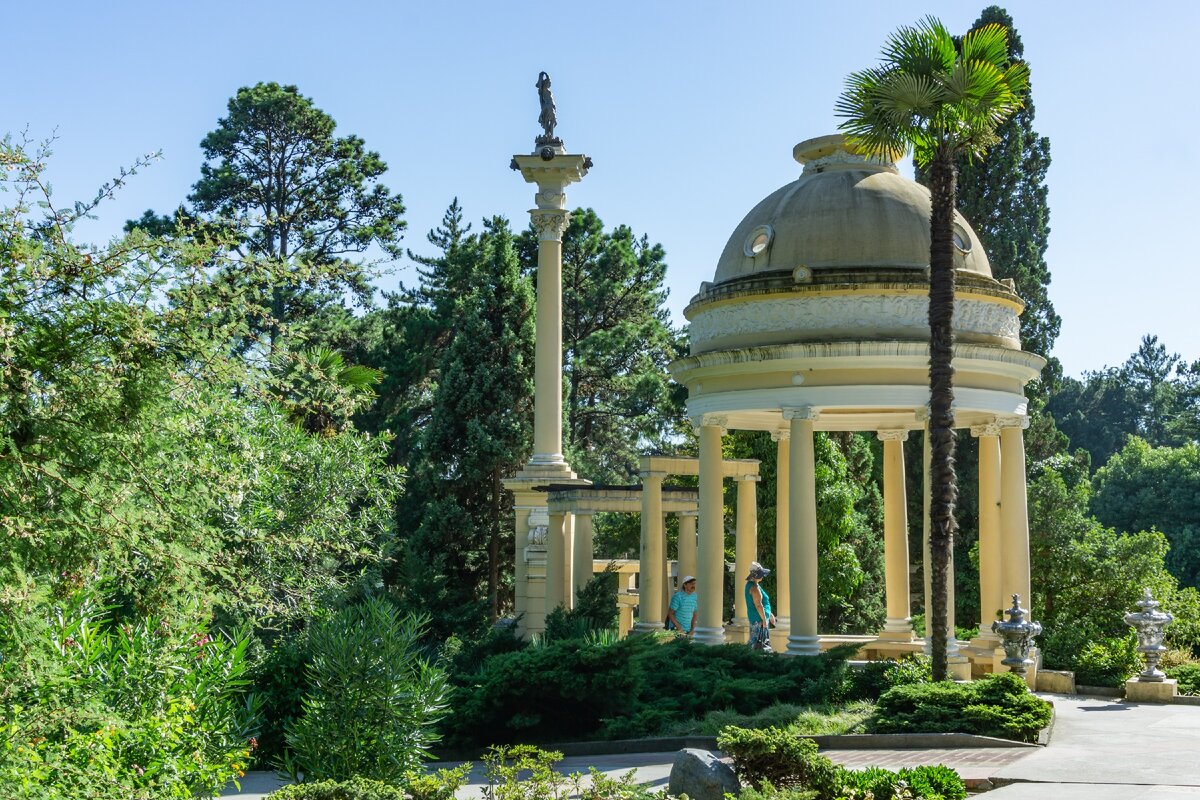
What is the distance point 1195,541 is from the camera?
186 ft

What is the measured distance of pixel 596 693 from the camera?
2200cm

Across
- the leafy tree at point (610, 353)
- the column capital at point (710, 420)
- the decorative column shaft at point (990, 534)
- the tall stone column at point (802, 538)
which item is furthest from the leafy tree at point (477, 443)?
the decorative column shaft at point (990, 534)

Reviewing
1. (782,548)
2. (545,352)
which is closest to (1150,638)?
(782,548)

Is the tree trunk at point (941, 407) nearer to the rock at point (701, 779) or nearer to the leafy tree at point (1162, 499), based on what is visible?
the rock at point (701, 779)

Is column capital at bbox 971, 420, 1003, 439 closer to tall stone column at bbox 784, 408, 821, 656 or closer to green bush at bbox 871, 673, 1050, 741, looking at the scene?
tall stone column at bbox 784, 408, 821, 656

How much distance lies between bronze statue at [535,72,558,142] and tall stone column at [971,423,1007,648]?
14.3 meters

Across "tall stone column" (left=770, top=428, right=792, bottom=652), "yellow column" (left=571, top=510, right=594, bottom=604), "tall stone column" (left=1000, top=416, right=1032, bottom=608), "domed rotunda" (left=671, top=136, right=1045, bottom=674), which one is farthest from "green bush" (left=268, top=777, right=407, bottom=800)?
"tall stone column" (left=770, top=428, right=792, bottom=652)

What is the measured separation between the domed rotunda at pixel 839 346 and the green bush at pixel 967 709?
4.79 metres

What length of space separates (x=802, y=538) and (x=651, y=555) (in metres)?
5.39

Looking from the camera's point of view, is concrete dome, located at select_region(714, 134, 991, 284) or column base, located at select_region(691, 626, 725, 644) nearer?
concrete dome, located at select_region(714, 134, 991, 284)

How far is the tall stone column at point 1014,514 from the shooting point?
2769 cm

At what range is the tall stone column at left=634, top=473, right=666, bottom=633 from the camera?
1226 inches

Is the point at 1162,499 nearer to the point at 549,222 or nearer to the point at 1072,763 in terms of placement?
the point at 549,222

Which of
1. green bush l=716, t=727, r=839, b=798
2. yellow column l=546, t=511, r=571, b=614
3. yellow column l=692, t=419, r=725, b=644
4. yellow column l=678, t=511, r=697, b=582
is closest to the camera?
green bush l=716, t=727, r=839, b=798
